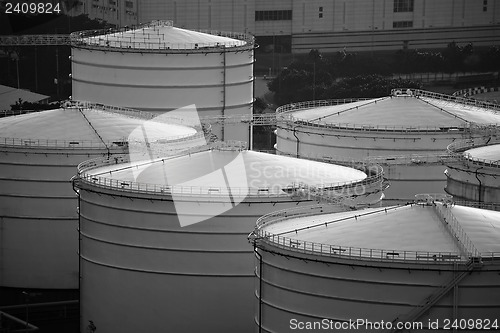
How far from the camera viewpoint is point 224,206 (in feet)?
173

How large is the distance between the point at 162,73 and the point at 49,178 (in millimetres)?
12402

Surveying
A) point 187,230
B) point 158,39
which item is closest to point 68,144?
point 187,230

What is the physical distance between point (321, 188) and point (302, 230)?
658 cm

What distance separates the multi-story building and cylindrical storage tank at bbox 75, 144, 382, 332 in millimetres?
76782

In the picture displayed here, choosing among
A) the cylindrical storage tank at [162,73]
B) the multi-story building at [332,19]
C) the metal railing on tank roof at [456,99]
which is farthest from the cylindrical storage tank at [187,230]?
the multi-story building at [332,19]

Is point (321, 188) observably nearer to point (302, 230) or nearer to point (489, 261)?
point (302, 230)

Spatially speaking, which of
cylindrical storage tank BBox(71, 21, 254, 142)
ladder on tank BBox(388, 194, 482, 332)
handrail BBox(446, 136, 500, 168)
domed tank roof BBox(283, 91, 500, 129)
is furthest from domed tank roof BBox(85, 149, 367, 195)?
cylindrical storage tank BBox(71, 21, 254, 142)

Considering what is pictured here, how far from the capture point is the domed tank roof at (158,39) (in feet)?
245

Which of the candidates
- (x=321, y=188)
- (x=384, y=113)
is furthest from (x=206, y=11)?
(x=321, y=188)

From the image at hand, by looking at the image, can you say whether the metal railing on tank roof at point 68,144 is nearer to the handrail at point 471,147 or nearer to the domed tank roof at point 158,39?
the domed tank roof at point 158,39

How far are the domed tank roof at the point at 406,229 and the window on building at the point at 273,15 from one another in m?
86.9

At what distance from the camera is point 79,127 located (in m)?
64.7

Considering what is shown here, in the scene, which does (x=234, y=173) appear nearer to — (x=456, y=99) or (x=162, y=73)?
(x=162, y=73)

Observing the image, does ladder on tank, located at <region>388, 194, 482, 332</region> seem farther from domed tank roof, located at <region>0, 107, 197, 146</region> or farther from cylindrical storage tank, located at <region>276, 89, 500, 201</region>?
domed tank roof, located at <region>0, 107, 197, 146</region>
